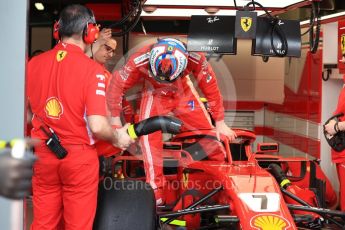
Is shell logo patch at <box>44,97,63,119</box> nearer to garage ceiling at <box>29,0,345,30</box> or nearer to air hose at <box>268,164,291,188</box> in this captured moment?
garage ceiling at <box>29,0,345,30</box>

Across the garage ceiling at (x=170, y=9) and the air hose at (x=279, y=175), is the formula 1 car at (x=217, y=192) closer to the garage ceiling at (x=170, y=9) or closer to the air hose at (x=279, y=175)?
the air hose at (x=279, y=175)

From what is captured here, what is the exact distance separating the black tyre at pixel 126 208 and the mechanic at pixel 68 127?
0.13 metres

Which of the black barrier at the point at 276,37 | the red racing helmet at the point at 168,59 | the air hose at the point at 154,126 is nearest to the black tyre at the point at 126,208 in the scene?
the air hose at the point at 154,126

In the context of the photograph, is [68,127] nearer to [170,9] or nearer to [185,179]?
[185,179]

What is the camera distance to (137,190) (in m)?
3.79

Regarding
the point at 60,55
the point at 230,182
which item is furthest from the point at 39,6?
the point at 60,55

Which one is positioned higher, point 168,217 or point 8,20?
point 8,20

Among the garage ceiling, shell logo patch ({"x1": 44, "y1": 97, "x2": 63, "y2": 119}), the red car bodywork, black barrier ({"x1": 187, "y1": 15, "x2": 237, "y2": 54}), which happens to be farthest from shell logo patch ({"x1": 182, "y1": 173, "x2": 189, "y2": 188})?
shell logo patch ({"x1": 44, "y1": 97, "x2": 63, "y2": 119})

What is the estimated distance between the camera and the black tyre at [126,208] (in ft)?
12.0

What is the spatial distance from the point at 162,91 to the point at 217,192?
1.12 meters

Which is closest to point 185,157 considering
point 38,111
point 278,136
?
point 38,111

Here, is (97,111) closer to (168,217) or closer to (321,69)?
(168,217)

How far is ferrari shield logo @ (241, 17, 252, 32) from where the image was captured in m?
5.01

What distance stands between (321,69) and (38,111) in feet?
15.7
